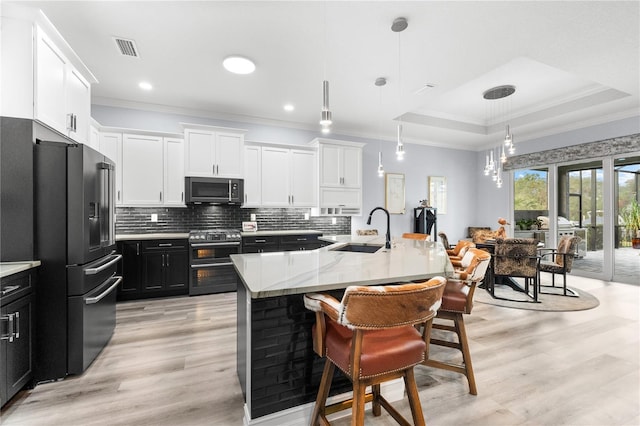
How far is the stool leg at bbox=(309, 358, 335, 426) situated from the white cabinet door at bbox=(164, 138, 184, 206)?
4057 millimetres

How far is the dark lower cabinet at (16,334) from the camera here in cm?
186

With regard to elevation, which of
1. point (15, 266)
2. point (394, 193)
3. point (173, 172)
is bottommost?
point (15, 266)

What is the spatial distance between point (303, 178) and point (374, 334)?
4.45 metres

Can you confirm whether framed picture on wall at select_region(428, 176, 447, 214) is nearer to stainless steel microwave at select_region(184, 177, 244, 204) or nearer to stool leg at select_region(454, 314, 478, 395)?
stainless steel microwave at select_region(184, 177, 244, 204)

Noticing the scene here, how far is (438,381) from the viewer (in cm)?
223

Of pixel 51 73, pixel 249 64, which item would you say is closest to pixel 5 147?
pixel 51 73

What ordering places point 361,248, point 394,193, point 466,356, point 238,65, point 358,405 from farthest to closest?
1. point 394,193
2. point 238,65
3. point 361,248
4. point 466,356
5. point 358,405

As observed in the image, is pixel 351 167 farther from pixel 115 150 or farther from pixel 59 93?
pixel 59 93

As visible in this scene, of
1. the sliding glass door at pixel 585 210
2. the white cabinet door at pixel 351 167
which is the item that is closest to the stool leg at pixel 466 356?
the white cabinet door at pixel 351 167

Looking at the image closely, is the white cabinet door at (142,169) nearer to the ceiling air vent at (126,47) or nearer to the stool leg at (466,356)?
the ceiling air vent at (126,47)

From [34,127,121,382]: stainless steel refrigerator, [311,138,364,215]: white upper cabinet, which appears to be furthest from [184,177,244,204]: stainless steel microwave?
[34,127,121,382]: stainless steel refrigerator

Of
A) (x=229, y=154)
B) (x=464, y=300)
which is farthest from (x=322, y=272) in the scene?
(x=229, y=154)

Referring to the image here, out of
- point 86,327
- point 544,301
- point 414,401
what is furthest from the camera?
point 544,301

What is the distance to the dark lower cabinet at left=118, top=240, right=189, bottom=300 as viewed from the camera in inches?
166
